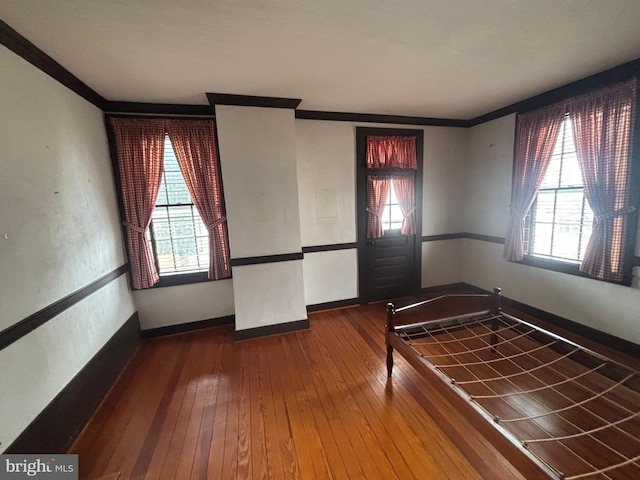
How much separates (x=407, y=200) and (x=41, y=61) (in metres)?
3.77

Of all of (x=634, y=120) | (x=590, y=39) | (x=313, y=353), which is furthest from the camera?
(x=313, y=353)

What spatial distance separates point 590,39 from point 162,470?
13.1 ft

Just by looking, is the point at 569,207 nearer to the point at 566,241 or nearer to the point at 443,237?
the point at 566,241

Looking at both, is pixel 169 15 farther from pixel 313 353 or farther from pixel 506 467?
pixel 506 467

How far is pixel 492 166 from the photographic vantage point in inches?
138

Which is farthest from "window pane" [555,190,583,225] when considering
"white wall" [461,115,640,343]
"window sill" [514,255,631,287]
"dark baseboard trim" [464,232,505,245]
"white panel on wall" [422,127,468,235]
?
"white panel on wall" [422,127,468,235]

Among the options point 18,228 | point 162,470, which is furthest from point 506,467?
point 18,228

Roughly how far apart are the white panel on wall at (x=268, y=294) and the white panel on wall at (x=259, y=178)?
201 millimetres

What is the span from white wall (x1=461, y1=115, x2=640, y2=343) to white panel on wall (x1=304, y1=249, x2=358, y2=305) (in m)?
1.92

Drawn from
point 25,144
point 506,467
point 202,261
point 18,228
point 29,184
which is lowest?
point 506,467

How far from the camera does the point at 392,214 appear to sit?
3682 millimetres

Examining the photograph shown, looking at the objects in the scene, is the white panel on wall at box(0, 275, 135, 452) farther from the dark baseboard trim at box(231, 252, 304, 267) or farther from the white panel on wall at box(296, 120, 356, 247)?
the white panel on wall at box(296, 120, 356, 247)

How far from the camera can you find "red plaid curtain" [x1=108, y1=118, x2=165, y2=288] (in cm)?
267

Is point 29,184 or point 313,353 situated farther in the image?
point 313,353
